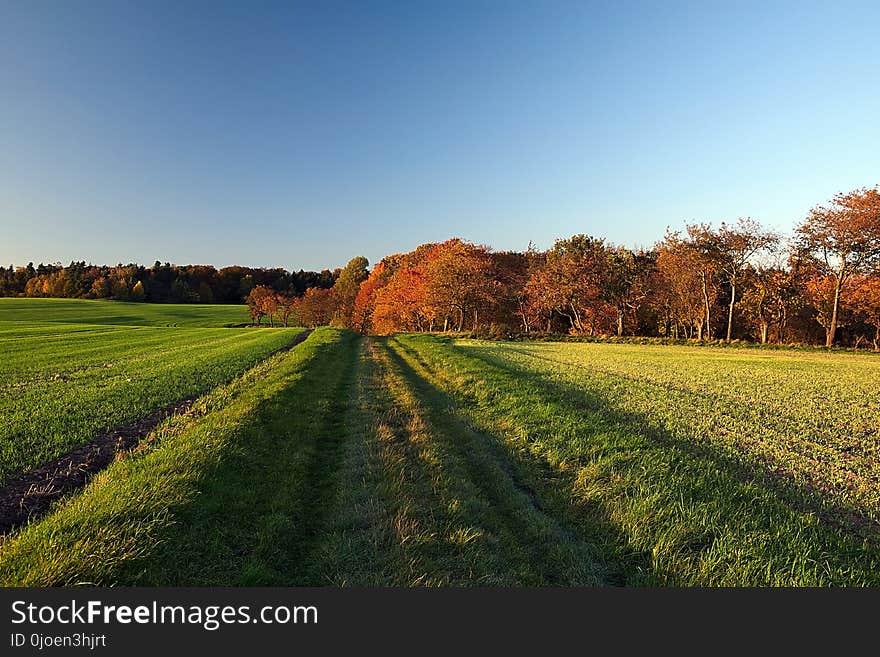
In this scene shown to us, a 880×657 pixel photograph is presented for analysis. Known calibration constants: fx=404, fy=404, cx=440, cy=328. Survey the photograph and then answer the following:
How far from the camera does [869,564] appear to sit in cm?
462

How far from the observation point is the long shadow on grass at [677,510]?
4.50 meters

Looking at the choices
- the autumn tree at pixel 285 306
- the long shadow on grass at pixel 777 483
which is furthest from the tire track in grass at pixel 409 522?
the autumn tree at pixel 285 306

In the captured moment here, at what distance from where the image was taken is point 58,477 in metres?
6.83

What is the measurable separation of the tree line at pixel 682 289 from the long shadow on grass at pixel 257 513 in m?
39.1

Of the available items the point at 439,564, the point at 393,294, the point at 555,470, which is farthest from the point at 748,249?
the point at 439,564

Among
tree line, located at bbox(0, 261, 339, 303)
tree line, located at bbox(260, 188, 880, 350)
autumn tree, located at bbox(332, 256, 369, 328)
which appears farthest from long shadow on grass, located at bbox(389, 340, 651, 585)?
tree line, located at bbox(0, 261, 339, 303)

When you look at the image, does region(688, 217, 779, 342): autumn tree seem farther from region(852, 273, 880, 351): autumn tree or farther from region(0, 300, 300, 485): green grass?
region(0, 300, 300, 485): green grass

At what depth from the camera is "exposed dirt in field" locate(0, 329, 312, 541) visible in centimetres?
564

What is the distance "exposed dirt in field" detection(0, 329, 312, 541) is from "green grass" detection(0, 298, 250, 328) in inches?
3024

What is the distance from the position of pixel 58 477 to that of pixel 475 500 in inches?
276

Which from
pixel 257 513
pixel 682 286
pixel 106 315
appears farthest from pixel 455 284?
pixel 106 315

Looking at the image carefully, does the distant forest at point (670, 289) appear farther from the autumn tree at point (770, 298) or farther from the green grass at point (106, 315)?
the green grass at point (106, 315)

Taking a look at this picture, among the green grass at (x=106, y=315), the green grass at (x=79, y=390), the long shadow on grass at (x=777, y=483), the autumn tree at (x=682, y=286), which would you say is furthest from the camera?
the green grass at (x=106, y=315)

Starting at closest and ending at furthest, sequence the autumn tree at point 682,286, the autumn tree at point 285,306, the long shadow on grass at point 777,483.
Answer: the long shadow on grass at point 777,483
the autumn tree at point 682,286
the autumn tree at point 285,306
